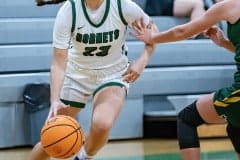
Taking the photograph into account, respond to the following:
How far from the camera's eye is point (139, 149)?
6.09 meters

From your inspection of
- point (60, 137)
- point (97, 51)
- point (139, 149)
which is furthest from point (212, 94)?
point (139, 149)

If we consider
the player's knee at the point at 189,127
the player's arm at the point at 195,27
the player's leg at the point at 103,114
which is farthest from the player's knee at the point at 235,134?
the player's leg at the point at 103,114

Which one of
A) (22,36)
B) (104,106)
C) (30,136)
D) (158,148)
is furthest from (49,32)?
(104,106)

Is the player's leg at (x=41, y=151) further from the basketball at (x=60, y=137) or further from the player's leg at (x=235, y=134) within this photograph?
the player's leg at (x=235, y=134)

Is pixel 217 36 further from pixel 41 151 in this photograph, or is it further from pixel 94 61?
pixel 41 151

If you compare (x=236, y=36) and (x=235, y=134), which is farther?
(x=235, y=134)

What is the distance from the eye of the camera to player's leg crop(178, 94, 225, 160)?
3881mm

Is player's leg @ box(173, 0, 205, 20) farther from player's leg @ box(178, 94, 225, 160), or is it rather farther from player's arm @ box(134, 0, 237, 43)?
player's leg @ box(178, 94, 225, 160)

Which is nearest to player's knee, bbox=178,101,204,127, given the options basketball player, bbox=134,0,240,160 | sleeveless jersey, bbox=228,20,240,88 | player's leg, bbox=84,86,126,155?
basketball player, bbox=134,0,240,160

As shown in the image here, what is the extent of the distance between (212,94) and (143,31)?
64cm

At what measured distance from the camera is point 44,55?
6.49m

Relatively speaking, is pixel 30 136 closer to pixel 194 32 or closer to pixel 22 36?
pixel 22 36

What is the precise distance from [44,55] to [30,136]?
90cm

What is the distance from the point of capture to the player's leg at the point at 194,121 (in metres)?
3.88
